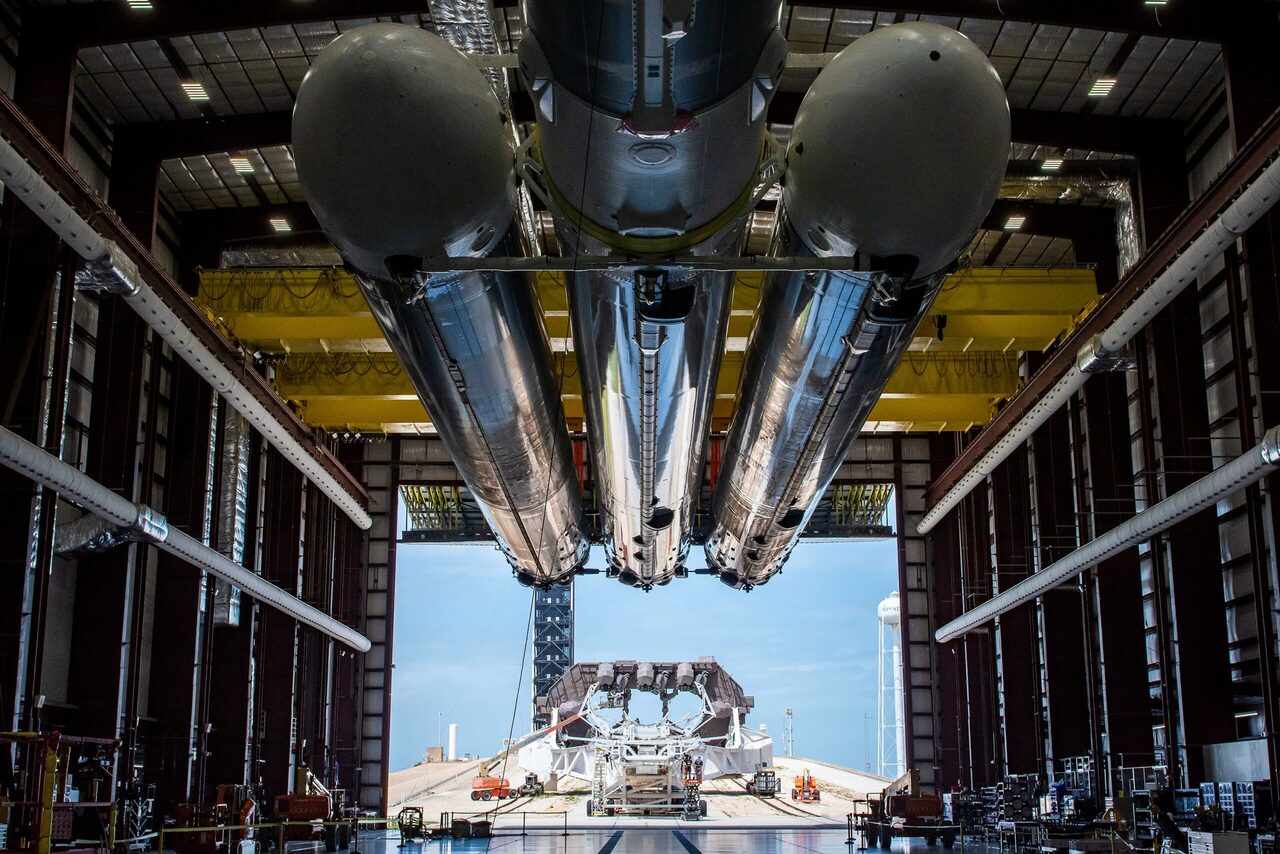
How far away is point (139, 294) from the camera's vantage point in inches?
683

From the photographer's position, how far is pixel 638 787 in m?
32.3

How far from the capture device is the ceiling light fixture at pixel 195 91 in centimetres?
1977

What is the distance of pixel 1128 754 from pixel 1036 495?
6.31 meters

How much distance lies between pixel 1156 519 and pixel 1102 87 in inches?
298

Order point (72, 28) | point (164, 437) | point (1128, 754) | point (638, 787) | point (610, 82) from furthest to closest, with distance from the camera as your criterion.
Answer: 1. point (638, 787)
2. point (164, 437)
3. point (1128, 754)
4. point (72, 28)
5. point (610, 82)

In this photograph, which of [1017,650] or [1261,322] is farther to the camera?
[1017,650]

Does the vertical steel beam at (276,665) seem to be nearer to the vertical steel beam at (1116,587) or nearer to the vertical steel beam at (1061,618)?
the vertical steel beam at (1061,618)

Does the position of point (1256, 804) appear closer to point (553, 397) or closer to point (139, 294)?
point (553, 397)

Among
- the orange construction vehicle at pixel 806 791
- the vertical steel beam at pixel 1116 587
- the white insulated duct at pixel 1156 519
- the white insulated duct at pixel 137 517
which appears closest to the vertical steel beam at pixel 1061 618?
the white insulated duct at pixel 1156 519

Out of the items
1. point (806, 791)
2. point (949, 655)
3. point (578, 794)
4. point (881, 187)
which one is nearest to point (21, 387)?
point (881, 187)

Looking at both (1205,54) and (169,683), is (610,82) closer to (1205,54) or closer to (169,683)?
(1205,54)

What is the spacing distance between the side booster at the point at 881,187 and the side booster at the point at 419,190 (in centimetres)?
217

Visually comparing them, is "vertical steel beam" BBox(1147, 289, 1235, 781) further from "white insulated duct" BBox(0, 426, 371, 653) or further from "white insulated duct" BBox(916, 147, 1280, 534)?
"white insulated duct" BBox(0, 426, 371, 653)

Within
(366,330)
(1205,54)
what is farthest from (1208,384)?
(366,330)
